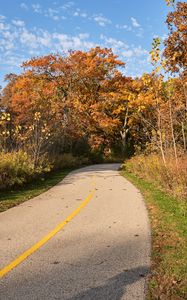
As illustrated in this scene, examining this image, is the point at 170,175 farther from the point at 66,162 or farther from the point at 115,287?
the point at 66,162

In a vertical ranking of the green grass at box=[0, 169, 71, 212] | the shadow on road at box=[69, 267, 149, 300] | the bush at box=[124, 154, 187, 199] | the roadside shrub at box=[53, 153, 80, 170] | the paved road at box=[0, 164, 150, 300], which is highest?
the roadside shrub at box=[53, 153, 80, 170]

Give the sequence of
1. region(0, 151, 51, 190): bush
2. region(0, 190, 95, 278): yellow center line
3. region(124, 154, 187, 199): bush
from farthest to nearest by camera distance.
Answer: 1. region(0, 151, 51, 190): bush
2. region(124, 154, 187, 199): bush
3. region(0, 190, 95, 278): yellow center line

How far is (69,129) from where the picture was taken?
106 ft

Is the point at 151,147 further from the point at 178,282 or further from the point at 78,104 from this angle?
the point at 78,104

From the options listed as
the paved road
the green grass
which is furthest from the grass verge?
the green grass

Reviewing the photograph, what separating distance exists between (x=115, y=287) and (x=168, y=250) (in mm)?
1846

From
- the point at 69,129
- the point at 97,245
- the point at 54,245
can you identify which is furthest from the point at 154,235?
the point at 69,129

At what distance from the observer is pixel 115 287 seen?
14.3 ft

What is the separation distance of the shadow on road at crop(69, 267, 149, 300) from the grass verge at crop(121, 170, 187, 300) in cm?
20

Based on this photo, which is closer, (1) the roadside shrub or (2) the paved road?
(2) the paved road

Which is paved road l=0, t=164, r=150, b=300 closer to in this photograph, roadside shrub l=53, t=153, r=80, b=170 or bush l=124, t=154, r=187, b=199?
bush l=124, t=154, r=187, b=199

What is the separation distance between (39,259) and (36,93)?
3272 centimetres

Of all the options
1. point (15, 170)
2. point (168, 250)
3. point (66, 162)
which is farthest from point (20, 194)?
point (66, 162)

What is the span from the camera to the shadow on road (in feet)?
13.4
